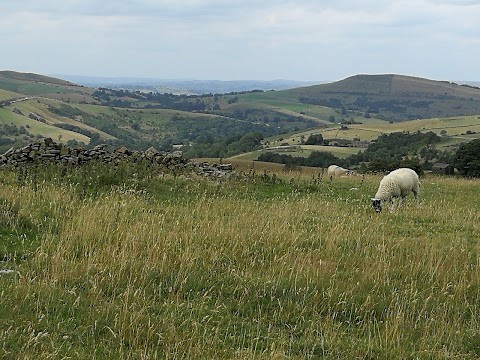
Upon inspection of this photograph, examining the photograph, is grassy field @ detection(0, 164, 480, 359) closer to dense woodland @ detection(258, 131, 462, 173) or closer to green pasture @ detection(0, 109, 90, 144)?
dense woodland @ detection(258, 131, 462, 173)

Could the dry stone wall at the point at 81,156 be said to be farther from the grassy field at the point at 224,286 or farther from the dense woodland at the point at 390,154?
the dense woodland at the point at 390,154

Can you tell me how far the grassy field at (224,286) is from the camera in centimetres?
476

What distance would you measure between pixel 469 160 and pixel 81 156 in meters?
34.0

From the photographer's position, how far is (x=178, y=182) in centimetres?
1545

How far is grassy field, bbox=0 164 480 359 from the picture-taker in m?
4.76

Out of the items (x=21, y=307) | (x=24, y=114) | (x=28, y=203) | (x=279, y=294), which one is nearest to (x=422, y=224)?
(x=279, y=294)

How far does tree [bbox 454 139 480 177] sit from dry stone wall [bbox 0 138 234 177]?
26176 mm

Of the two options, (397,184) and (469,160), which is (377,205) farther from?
(469,160)

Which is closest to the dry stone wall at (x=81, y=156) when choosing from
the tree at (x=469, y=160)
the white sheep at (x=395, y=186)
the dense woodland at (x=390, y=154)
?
the white sheep at (x=395, y=186)

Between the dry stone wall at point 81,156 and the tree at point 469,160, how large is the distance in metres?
26.2

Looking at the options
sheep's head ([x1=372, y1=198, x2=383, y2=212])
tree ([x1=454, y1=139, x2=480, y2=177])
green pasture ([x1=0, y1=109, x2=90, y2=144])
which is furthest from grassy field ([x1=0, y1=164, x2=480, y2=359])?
green pasture ([x1=0, y1=109, x2=90, y2=144])

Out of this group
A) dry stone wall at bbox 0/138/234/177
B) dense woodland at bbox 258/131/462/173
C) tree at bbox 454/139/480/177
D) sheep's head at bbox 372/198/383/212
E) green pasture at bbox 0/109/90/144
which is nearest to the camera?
sheep's head at bbox 372/198/383/212

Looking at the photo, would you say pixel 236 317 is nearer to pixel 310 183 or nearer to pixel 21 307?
pixel 21 307

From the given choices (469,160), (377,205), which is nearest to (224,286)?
(377,205)
